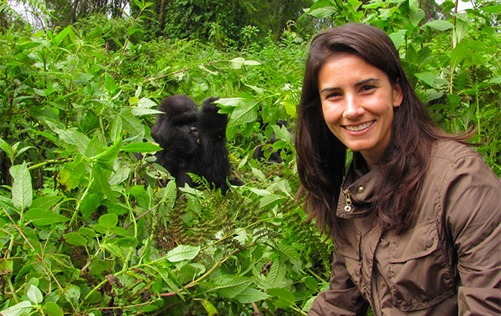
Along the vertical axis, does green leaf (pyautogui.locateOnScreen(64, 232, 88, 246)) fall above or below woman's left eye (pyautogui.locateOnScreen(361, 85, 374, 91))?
below

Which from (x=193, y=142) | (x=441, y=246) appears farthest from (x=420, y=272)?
(x=193, y=142)

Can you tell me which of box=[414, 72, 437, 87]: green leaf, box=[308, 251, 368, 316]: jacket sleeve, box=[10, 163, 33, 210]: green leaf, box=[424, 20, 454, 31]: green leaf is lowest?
box=[308, 251, 368, 316]: jacket sleeve

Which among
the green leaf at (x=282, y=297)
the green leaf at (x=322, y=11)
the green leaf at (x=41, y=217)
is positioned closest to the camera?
the green leaf at (x=41, y=217)

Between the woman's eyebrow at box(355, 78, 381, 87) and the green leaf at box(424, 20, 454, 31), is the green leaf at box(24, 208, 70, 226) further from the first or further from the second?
the green leaf at box(424, 20, 454, 31)

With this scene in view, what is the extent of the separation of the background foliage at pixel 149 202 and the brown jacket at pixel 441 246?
300 millimetres

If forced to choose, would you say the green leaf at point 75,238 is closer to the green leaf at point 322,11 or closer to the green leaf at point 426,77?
the green leaf at point 322,11

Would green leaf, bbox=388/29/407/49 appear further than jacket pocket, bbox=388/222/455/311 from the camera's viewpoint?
Yes

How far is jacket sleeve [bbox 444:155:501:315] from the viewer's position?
1.32 metres

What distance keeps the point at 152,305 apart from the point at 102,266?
171 millimetres

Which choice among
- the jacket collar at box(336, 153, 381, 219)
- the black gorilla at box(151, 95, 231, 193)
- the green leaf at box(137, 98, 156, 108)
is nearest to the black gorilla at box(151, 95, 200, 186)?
the black gorilla at box(151, 95, 231, 193)

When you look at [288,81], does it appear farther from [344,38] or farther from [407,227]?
[407,227]

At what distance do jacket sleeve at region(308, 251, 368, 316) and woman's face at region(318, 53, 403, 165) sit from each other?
0.47m

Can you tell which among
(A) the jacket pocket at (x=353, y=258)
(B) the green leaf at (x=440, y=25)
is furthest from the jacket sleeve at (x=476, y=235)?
(B) the green leaf at (x=440, y=25)

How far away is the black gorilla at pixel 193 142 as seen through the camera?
4.58 m
